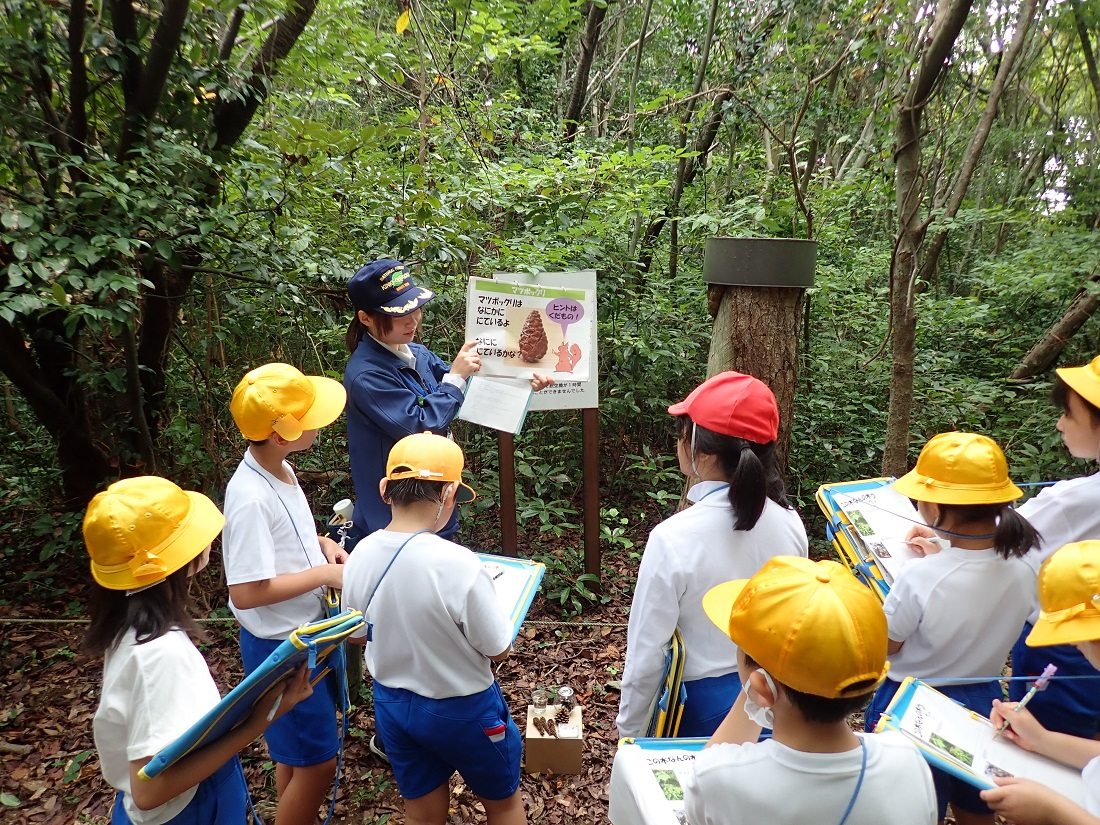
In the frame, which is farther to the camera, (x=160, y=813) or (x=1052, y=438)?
(x=1052, y=438)

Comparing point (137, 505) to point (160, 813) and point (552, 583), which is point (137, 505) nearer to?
point (160, 813)

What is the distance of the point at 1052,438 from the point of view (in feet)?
16.1

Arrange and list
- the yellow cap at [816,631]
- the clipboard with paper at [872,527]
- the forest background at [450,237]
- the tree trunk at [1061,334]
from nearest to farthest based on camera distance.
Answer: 1. the yellow cap at [816,631]
2. the clipboard with paper at [872,527]
3. the forest background at [450,237]
4. the tree trunk at [1061,334]

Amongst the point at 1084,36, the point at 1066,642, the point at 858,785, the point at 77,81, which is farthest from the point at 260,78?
the point at 1084,36

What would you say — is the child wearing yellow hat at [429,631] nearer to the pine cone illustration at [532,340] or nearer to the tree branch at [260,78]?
the pine cone illustration at [532,340]

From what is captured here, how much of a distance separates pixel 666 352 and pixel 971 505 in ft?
9.90

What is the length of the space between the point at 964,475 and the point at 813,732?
119 cm

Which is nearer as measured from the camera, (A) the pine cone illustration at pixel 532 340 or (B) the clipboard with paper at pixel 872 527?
(B) the clipboard with paper at pixel 872 527

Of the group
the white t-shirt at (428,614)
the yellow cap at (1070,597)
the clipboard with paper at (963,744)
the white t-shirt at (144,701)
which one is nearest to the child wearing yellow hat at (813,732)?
the clipboard with paper at (963,744)

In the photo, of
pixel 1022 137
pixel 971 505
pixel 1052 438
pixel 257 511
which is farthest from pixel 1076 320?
pixel 257 511

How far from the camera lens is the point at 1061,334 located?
6004 mm

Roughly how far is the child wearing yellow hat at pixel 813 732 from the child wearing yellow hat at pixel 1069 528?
1188mm

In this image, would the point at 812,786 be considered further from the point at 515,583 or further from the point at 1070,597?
the point at 515,583

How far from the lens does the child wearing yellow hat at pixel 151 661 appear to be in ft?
4.79
